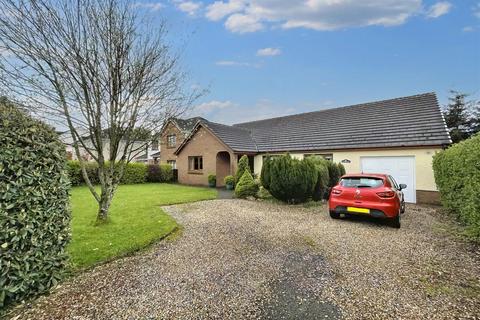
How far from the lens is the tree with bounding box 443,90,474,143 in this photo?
2025 cm

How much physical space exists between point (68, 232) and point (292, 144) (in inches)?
632

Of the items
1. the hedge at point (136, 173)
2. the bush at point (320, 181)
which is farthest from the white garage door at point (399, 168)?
the hedge at point (136, 173)

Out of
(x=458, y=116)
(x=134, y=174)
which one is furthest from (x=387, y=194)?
(x=458, y=116)

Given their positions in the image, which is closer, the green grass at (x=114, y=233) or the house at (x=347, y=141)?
the green grass at (x=114, y=233)

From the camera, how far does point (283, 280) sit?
3883mm

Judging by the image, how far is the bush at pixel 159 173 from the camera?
921 inches

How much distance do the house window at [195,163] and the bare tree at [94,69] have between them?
42.8ft

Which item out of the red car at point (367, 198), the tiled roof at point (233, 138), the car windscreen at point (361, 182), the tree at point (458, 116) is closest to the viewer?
the red car at point (367, 198)

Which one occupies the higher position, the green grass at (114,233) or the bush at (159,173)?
the bush at (159,173)

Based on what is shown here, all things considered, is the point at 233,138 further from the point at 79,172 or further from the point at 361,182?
the point at 361,182

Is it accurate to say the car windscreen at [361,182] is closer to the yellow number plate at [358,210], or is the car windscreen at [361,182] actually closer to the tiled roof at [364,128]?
the yellow number plate at [358,210]

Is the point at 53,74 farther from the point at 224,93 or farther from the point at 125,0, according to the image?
the point at 224,93

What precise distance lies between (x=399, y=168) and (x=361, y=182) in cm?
707

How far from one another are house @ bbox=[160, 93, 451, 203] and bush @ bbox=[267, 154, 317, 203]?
4.57 meters
